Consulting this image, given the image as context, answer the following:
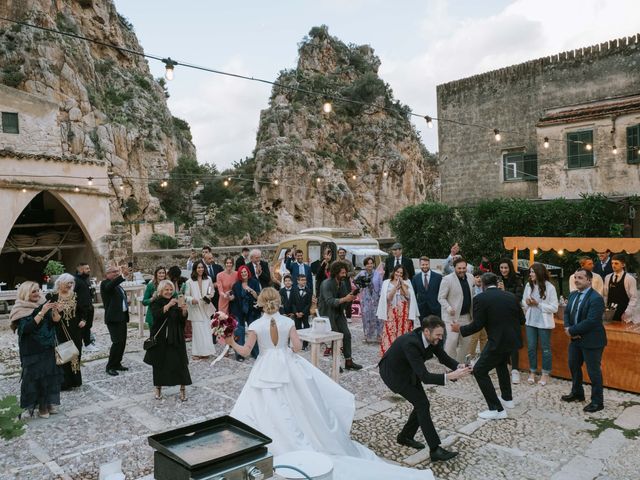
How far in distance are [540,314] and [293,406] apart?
4.53 meters

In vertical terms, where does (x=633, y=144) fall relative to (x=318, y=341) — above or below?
above

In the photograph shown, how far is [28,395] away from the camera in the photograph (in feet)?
20.6

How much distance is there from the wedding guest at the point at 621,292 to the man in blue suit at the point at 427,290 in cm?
294

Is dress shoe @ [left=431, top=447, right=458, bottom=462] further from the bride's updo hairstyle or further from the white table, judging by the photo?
the white table

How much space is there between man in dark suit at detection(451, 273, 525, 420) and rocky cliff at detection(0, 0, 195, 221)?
2828 centimetres

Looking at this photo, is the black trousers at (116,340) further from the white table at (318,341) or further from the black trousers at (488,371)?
the black trousers at (488,371)

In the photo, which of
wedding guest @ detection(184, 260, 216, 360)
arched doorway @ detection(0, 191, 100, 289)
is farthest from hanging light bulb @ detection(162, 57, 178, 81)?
arched doorway @ detection(0, 191, 100, 289)

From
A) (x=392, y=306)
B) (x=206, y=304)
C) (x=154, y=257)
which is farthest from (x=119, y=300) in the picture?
(x=154, y=257)

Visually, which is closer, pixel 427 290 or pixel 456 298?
pixel 456 298

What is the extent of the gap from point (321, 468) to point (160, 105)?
1750 inches

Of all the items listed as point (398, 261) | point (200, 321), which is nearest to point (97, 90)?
point (200, 321)

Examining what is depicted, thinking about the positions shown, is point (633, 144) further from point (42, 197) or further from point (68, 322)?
point (42, 197)

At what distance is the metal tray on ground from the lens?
261 centimetres

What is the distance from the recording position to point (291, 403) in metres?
4.88
